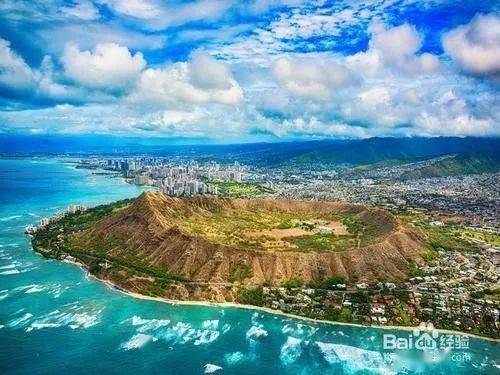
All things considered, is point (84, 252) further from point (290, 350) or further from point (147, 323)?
point (290, 350)

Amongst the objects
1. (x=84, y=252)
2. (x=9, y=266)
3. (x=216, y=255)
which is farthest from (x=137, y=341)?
(x=9, y=266)

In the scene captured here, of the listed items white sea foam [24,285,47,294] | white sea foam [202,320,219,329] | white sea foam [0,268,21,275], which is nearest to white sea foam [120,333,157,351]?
white sea foam [202,320,219,329]

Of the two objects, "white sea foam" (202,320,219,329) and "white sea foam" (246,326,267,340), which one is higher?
"white sea foam" (202,320,219,329)

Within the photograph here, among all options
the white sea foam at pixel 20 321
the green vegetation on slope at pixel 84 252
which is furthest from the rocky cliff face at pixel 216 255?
the white sea foam at pixel 20 321

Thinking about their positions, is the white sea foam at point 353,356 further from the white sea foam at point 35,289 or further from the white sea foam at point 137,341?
the white sea foam at point 35,289

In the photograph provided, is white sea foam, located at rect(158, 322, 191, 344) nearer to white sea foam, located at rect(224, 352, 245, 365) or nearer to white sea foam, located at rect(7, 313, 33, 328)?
Result: white sea foam, located at rect(224, 352, 245, 365)

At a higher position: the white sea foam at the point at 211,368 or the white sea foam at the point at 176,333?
the white sea foam at the point at 176,333

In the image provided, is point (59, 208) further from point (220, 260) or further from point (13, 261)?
point (220, 260)
